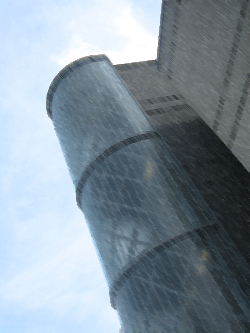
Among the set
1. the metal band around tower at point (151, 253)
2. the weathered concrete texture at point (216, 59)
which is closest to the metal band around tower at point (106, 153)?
the weathered concrete texture at point (216, 59)

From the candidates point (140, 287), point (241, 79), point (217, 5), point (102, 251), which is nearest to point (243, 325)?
point (140, 287)

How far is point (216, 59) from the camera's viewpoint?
21.3 feet

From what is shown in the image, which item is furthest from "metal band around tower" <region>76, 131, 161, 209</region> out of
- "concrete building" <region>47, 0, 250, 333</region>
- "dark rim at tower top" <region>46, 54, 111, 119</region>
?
"dark rim at tower top" <region>46, 54, 111, 119</region>

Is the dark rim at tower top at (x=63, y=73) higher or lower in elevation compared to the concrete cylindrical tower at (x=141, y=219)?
higher

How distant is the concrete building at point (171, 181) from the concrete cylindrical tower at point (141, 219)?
0.02 m

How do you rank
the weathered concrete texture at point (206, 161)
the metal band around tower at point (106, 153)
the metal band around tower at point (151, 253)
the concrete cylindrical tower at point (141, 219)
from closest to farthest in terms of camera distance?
the concrete cylindrical tower at point (141, 219)
the metal band around tower at point (151, 253)
the metal band around tower at point (106, 153)
the weathered concrete texture at point (206, 161)

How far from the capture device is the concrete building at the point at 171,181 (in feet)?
21.2

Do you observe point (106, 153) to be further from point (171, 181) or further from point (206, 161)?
point (206, 161)

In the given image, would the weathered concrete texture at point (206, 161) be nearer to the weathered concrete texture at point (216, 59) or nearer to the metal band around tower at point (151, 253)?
the metal band around tower at point (151, 253)

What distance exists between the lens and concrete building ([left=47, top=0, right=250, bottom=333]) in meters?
6.45

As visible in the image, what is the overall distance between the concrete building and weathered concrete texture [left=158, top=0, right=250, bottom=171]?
19 millimetres

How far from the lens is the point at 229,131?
666 cm

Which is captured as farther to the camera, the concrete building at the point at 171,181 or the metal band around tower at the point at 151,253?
the metal band around tower at the point at 151,253

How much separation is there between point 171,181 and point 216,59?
8.93ft
